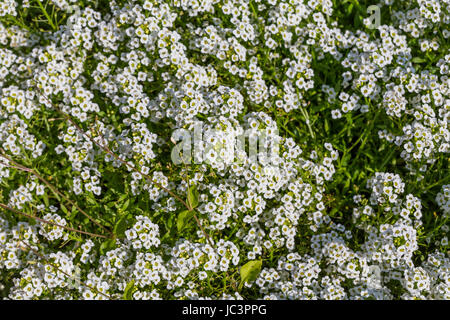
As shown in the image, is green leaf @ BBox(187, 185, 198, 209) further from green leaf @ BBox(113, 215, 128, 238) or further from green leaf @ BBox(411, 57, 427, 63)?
green leaf @ BBox(411, 57, 427, 63)

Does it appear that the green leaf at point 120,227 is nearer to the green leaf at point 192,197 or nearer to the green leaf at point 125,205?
the green leaf at point 125,205

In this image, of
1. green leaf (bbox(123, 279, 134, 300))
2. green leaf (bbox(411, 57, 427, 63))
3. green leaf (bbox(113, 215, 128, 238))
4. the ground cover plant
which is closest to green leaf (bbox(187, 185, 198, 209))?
the ground cover plant

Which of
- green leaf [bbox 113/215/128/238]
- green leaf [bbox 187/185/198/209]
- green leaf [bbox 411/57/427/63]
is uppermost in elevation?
green leaf [bbox 411/57/427/63]

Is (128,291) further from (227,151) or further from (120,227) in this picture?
(227,151)

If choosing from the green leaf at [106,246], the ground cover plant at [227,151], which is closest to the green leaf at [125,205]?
the ground cover plant at [227,151]

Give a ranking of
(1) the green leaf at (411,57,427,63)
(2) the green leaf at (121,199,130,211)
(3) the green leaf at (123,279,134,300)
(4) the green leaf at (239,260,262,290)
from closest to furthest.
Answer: (3) the green leaf at (123,279,134,300), (4) the green leaf at (239,260,262,290), (2) the green leaf at (121,199,130,211), (1) the green leaf at (411,57,427,63)
